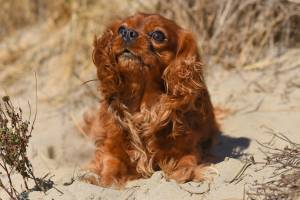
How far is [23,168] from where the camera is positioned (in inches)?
184

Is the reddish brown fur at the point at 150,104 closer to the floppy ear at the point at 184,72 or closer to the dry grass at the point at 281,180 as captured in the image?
the floppy ear at the point at 184,72

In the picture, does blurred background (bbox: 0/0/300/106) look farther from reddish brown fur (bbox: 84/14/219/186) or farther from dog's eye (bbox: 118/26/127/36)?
dog's eye (bbox: 118/26/127/36)

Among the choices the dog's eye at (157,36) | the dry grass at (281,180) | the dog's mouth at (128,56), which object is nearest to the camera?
the dry grass at (281,180)

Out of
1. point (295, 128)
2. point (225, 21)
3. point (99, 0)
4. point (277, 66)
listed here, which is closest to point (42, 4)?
point (99, 0)

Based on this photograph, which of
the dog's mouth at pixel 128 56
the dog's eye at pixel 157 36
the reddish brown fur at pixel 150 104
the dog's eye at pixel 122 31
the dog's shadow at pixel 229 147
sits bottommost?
the dog's shadow at pixel 229 147

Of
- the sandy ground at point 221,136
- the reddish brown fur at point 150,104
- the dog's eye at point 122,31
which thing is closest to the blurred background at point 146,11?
the sandy ground at point 221,136

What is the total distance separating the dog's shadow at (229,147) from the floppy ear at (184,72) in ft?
2.42

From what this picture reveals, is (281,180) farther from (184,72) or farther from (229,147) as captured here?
(229,147)

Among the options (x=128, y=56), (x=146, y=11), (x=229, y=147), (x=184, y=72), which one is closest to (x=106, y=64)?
(x=128, y=56)

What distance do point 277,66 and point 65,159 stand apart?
2487mm

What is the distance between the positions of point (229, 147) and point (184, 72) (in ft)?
3.97

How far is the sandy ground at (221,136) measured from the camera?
4742 mm

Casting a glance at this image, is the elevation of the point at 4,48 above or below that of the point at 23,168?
above

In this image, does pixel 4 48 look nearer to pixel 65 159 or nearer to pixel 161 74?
pixel 65 159
